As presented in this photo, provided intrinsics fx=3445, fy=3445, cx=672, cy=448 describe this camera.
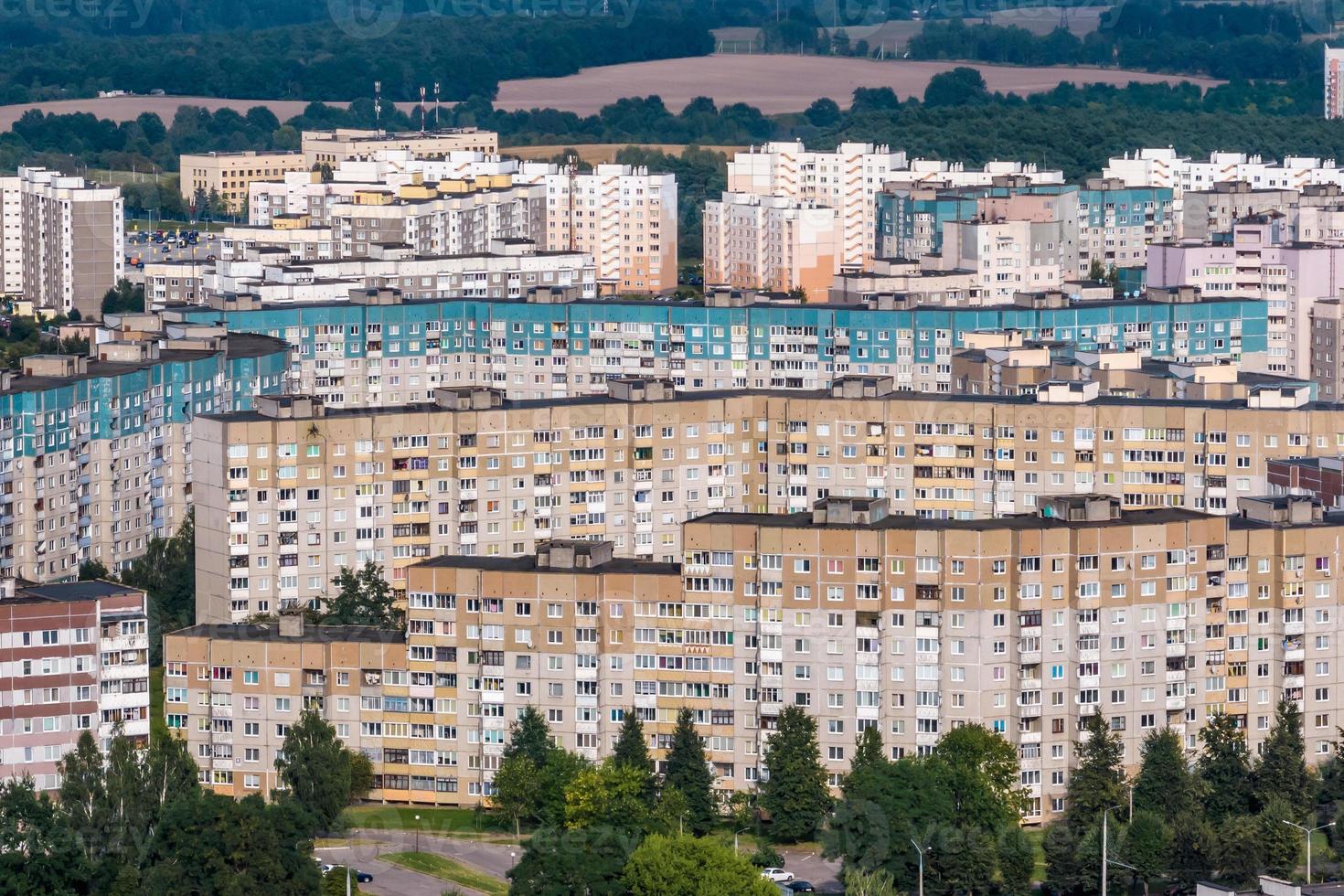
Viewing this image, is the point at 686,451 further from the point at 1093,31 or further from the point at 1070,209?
the point at 1093,31

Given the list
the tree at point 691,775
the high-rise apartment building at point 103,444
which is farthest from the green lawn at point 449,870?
the high-rise apartment building at point 103,444

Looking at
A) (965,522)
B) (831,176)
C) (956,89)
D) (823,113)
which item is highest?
(956,89)

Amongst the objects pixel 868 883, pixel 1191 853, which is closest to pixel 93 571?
pixel 868 883

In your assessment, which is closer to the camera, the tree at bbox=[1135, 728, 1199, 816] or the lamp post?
the lamp post

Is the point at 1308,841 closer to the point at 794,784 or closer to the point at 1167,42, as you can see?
the point at 794,784

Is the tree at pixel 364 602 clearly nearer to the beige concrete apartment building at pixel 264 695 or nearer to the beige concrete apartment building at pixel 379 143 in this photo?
the beige concrete apartment building at pixel 264 695

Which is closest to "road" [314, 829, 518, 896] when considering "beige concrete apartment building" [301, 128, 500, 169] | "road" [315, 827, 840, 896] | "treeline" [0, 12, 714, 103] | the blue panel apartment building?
"road" [315, 827, 840, 896]

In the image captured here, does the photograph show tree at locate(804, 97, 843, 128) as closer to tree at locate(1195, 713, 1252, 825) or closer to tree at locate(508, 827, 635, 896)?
tree at locate(1195, 713, 1252, 825)
